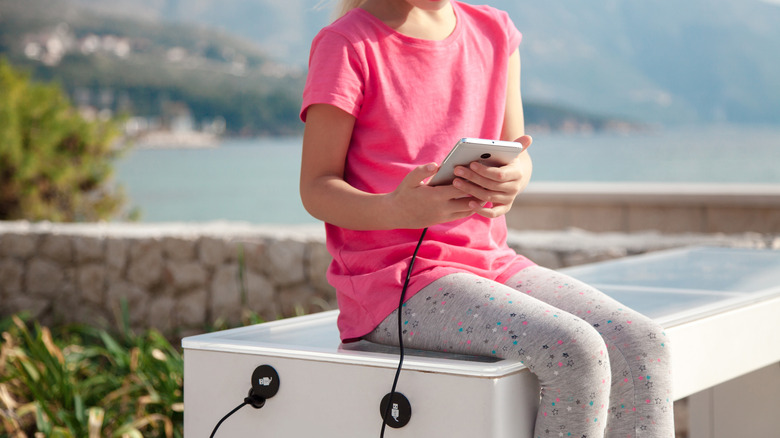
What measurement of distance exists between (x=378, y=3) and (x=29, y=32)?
4378 cm

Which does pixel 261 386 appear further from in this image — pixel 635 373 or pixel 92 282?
pixel 92 282

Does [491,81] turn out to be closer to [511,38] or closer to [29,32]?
[511,38]

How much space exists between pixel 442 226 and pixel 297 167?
4045 cm

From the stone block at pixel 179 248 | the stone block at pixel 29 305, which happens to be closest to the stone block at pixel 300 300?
the stone block at pixel 179 248

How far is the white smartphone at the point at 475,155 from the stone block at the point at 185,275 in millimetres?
3145

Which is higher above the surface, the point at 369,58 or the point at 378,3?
the point at 378,3

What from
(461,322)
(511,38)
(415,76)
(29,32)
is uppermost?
(29,32)

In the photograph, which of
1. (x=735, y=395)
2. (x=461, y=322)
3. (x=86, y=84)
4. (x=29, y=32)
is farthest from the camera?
(x=29, y=32)

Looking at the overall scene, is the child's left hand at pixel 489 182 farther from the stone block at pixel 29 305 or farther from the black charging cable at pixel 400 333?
the stone block at pixel 29 305

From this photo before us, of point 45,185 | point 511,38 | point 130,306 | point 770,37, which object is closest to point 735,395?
point 511,38

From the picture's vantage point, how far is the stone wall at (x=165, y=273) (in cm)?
412

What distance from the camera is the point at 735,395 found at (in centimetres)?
237

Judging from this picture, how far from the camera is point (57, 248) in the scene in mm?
4441

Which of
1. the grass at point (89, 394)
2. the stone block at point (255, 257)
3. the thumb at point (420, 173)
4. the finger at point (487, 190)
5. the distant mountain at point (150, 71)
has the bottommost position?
the grass at point (89, 394)
